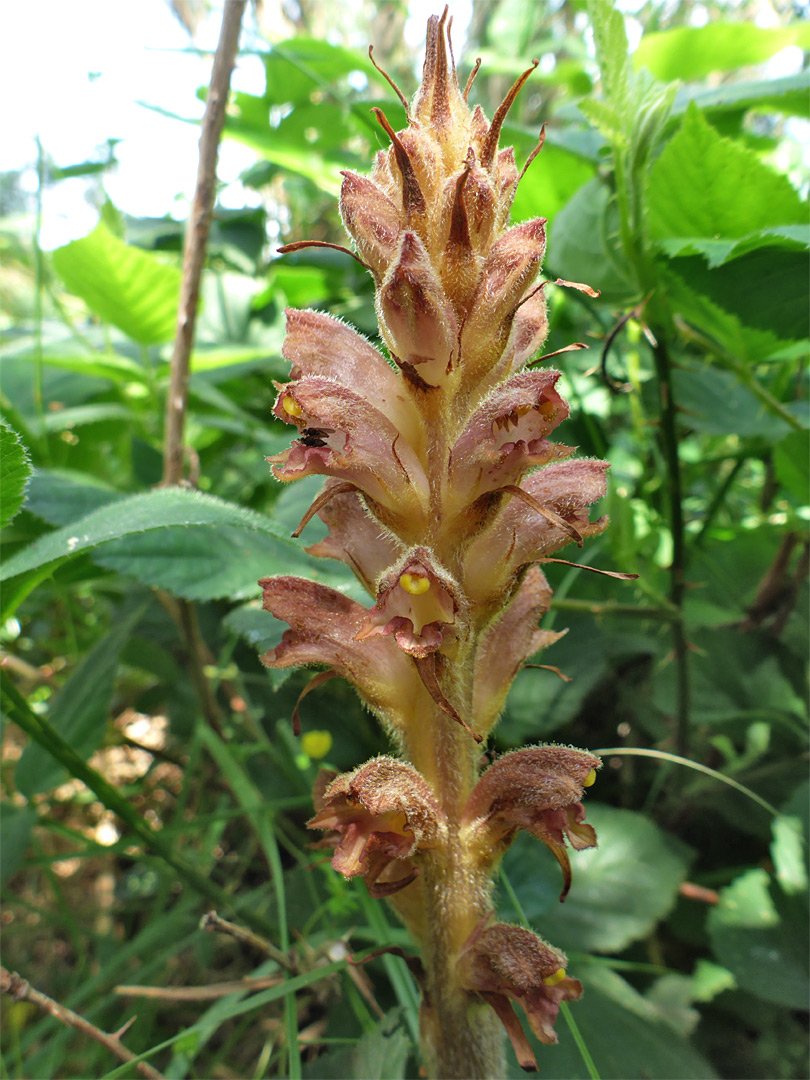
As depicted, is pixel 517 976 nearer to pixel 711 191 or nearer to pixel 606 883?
pixel 606 883

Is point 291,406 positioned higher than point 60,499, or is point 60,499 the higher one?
point 291,406

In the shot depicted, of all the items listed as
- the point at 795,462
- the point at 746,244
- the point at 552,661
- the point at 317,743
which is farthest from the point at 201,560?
the point at 795,462

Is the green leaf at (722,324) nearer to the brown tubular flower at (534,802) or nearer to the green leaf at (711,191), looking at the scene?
the green leaf at (711,191)

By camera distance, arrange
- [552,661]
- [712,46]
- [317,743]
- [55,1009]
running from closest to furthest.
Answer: [55,1009]
[317,743]
[552,661]
[712,46]

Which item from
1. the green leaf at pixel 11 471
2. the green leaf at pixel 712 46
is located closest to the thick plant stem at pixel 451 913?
the green leaf at pixel 11 471

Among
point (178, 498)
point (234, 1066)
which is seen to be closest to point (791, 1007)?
point (234, 1066)

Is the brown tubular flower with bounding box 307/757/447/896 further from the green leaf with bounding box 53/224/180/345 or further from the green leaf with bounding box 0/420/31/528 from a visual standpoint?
the green leaf with bounding box 53/224/180/345
